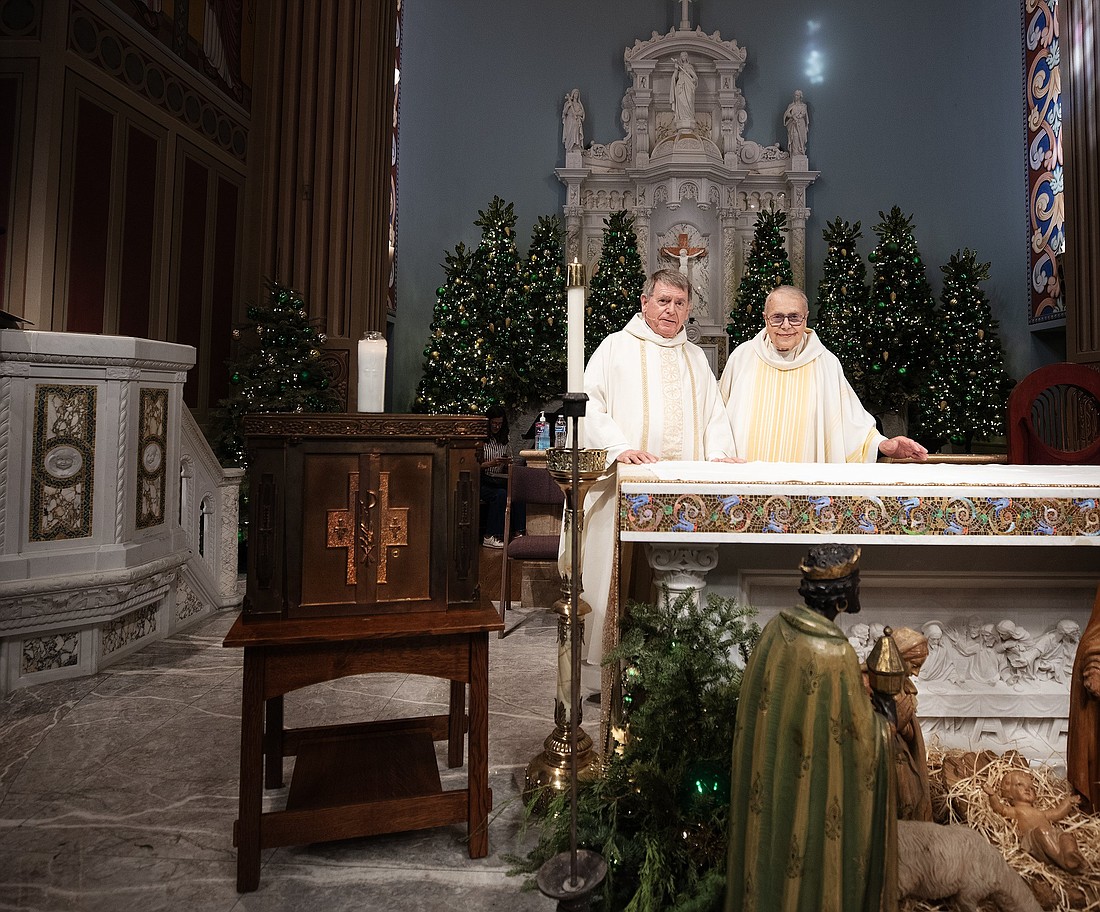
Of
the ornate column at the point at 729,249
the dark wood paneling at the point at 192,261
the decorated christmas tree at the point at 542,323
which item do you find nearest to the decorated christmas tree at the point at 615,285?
the decorated christmas tree at the point at 542,323

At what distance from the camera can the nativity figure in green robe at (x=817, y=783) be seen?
1090mm

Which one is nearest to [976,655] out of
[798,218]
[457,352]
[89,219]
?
[89,219]

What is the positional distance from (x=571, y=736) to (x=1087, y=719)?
51.8 inches

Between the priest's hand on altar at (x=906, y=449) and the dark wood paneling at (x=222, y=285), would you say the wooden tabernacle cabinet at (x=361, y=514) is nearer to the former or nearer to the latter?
the priest's hand on altar at (x=906, y=449)

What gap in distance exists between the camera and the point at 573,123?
36.4ft

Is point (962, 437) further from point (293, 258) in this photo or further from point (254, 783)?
point (254, 783)

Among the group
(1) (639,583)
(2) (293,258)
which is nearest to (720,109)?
(2) (293,258)

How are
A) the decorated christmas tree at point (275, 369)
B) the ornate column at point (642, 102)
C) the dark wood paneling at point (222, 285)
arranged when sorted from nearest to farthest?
the decorated christmas tree at point (275, 369), the dark wood paneling at point (222, 285), the ornate column at point (642, 102)

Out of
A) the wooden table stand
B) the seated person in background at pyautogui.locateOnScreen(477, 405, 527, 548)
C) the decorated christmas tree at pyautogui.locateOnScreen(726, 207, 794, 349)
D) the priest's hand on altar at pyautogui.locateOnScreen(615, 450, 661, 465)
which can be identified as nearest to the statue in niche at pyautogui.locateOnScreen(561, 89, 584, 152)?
the decorated christmas tree at pyautogui.locateOnScreen(726, 207, 794, 349)

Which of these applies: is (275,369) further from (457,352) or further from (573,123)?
(573,123)

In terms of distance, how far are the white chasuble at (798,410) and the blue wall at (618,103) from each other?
8.54 metres

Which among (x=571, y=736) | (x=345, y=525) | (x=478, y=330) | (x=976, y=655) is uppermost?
(x=478, y=330)

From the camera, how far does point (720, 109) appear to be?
11.2 metres

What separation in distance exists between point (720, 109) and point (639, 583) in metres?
10.6
